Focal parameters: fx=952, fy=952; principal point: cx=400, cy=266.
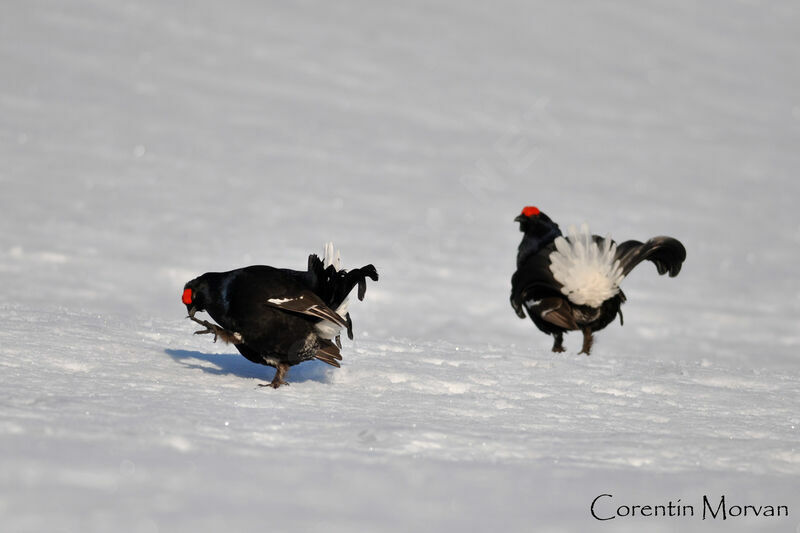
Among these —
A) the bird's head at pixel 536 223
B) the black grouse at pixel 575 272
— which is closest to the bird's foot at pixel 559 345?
the black grouse at pixel 575 272

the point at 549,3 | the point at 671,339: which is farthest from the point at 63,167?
the point at 549,3

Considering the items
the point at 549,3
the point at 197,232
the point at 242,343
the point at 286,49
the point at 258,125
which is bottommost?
the point at 242,343

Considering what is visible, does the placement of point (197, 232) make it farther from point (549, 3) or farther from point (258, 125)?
point (549, 3)

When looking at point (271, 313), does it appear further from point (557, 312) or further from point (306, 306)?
point (557, 312)

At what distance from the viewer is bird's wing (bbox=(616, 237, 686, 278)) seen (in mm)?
6770

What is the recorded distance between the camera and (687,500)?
10.7 ft

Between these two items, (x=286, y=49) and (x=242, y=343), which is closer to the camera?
(x=242, y=343)

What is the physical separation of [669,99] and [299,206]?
1142 centimetres

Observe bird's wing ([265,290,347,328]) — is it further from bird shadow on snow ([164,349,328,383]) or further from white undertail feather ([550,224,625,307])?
white undertail feather ([550,224,625,307])

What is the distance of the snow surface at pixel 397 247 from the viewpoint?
10.8ft

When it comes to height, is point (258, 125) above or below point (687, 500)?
above

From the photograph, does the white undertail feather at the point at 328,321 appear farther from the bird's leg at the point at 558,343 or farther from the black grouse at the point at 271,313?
the bird's leg at the point at 558,343

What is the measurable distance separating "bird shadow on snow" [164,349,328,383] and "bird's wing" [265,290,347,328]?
580mm

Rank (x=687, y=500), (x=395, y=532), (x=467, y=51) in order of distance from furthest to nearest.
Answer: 1. (x=467, y=51)
2. (x=687, y=500)
3. (x=395, y=532)
